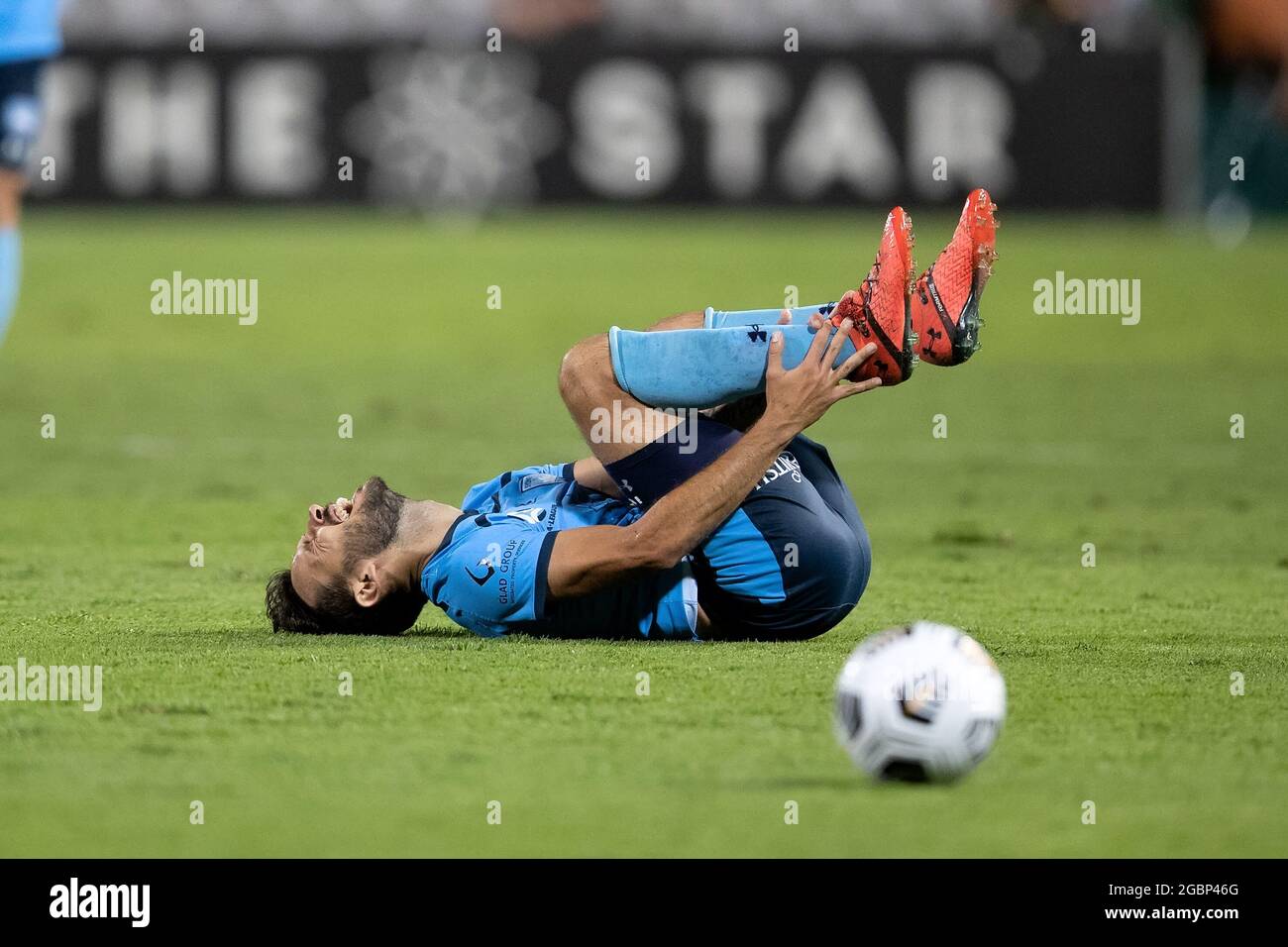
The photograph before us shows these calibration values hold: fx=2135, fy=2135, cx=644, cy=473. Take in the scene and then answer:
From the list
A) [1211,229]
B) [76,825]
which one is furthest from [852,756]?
[1211,229]

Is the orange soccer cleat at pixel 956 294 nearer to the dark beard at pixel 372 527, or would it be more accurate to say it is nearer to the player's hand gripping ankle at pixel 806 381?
the player's hand gripping ankle at pixel 806 381

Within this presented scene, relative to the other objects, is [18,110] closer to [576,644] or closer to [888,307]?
[576,644]

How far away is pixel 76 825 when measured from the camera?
4.38 metres

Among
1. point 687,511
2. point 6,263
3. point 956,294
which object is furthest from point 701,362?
point 6,263

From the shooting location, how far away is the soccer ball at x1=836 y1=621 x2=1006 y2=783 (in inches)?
184

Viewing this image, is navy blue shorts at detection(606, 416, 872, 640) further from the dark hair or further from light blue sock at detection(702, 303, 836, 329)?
the dark hair

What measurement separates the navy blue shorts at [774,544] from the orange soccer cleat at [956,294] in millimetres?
561

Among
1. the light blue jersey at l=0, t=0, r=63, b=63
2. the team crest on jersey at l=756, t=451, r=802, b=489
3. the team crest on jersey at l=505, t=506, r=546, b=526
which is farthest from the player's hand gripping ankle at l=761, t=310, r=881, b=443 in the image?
the light blue jersey at l=0, t=0, r=63, b=63

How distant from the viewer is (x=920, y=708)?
4.66 meters

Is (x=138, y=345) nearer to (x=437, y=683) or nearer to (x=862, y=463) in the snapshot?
(x=862, y=463)

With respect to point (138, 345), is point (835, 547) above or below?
below

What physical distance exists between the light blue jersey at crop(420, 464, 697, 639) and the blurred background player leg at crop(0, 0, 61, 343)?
2.81 meters

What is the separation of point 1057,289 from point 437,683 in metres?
14.4

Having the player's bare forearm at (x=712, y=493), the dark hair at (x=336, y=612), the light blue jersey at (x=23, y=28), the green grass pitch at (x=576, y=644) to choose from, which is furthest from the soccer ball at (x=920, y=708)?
the light blue jersey at (x=23, y=28)
